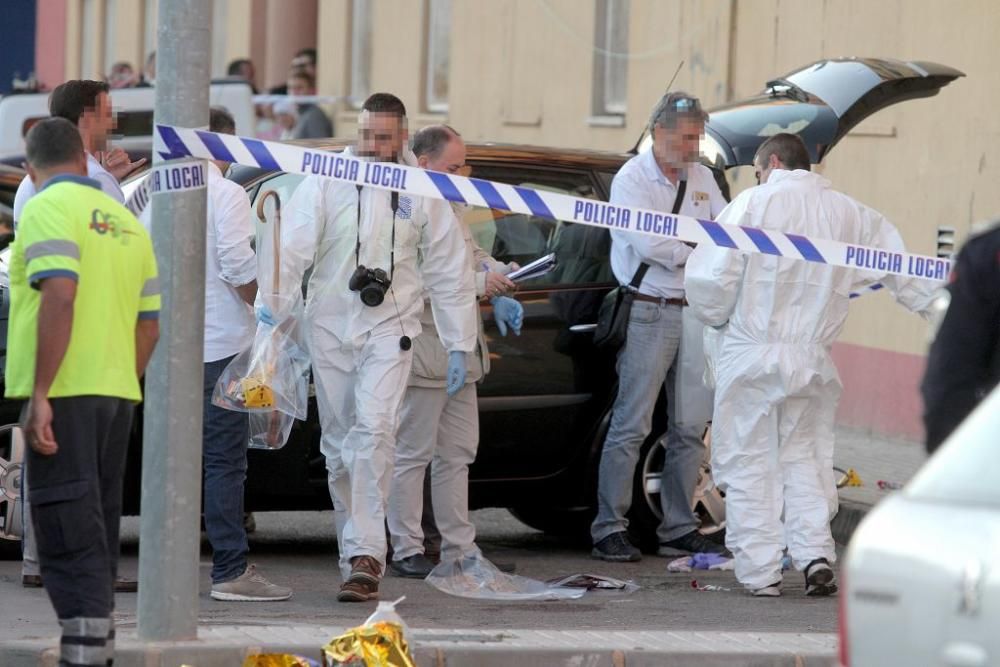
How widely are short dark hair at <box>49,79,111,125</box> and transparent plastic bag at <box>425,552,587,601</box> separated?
2.33m

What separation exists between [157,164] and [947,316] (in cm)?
267

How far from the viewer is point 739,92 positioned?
15.1 metres

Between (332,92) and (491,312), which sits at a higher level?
(332,92)

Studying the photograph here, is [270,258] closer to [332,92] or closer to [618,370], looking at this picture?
[618,370]

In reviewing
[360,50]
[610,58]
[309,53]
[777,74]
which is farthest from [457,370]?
[309,53]

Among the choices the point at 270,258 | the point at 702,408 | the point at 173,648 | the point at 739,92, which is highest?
the point at 739,92

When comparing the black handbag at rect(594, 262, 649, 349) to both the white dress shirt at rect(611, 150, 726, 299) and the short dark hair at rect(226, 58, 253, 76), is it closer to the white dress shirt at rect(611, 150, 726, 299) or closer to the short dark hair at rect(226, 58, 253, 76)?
the white dress shirt at rect(611, 150, 726, 299)

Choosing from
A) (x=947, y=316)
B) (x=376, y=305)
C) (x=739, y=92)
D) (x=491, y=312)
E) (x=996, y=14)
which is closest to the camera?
(x=947, y=316)

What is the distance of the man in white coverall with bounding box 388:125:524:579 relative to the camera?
328 inches

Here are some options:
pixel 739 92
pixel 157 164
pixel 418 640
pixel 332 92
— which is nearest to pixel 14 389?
pixel 157 164

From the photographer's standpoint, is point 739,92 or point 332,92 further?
point 332,92

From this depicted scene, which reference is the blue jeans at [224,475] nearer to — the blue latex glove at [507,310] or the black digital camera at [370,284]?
the black digital camera at [370,284]

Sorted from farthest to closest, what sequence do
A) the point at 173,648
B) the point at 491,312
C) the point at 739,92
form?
the point at 739,92
the point at 491,312
the point at 173,648

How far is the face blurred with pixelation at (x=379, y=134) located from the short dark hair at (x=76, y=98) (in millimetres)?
999
